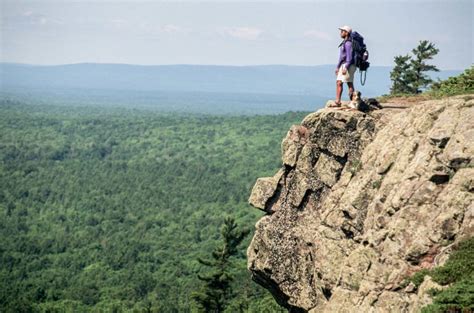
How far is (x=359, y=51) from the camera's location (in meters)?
19.6

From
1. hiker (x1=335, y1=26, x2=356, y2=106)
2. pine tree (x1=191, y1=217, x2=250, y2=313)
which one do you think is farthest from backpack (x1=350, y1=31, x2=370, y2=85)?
pine tree (x1=191, y1=217, x2=250, y2=313)

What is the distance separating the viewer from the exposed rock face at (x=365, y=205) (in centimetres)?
1410

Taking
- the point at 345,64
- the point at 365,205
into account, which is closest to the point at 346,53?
the point at 345,64

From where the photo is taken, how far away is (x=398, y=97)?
23781 mm

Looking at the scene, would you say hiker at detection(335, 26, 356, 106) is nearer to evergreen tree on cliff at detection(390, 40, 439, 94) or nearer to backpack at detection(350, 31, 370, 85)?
backpack at detection(350, 31, 370, 85)

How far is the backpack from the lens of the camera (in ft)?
63.5

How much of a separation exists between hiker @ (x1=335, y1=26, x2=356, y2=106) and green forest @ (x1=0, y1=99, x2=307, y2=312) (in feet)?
118

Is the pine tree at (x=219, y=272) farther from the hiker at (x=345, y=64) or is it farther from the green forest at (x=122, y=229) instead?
the hiker at (x=345, y=64)

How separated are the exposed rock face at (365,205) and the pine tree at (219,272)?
17.5 metres

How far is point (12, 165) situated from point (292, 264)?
18654 cm

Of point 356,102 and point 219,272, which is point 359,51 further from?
point 219,272

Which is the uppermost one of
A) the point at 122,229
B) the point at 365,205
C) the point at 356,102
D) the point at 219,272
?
the point at 356,102

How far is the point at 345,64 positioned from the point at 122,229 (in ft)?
398

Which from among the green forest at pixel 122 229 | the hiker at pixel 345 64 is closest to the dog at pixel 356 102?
the hiker at pixel 345 64
